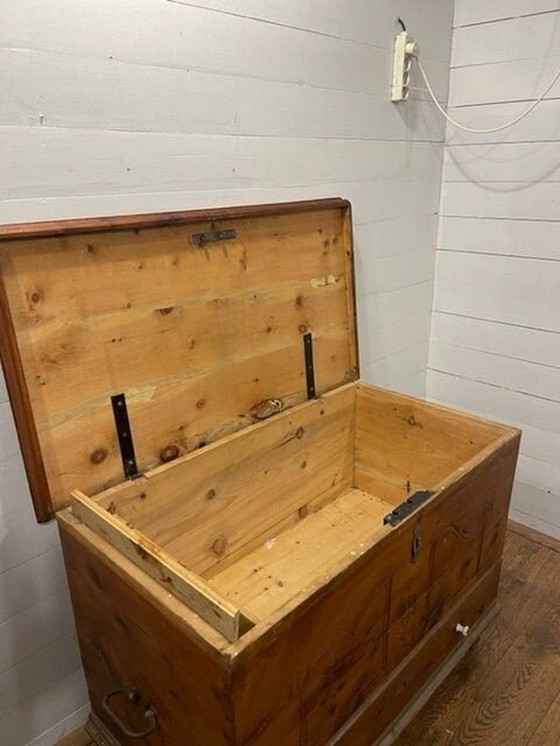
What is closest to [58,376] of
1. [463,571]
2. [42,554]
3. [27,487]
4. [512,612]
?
[27,487]

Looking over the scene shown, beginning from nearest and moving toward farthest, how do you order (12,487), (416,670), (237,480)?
1. (12,487)
2. (416,670)
3. (237,480)

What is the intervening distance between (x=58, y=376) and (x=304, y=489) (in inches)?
32.8

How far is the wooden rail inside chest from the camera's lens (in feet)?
4.15

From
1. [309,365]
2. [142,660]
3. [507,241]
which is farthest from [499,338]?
[142,660]

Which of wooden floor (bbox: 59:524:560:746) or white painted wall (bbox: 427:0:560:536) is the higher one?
white painted wall (bbox: 427:0:560:536)

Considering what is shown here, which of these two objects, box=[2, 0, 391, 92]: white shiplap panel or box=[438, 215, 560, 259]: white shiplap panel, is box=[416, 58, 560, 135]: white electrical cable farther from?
box=[2, 0, 391, 92]: white shiplap panel

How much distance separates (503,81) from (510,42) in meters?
0.11

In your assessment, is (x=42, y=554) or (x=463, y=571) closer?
(x=42, y=554)

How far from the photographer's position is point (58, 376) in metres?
1.08

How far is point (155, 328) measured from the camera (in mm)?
1212

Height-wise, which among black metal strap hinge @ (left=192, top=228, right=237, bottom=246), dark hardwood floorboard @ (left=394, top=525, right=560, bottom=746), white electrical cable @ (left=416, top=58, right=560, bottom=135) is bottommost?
dark hardwood floorboard @ (left=394, top=525, right=560, bottom=746)

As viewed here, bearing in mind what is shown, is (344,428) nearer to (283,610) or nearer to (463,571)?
(463,571)

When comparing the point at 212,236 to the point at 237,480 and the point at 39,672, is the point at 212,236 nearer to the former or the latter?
Result: the point at 237,480

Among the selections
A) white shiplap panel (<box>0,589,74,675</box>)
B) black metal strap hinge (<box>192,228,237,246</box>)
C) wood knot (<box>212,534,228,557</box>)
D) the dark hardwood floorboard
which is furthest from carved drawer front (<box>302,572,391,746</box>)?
black metal strap hinge (<box>192,228,237,246</box>)
